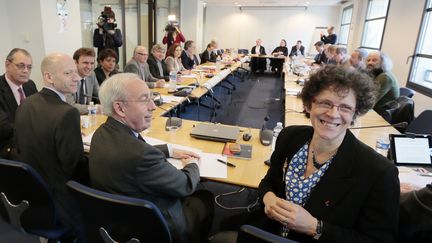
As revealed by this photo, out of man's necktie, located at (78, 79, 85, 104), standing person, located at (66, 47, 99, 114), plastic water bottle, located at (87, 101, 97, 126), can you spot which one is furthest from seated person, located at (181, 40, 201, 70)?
plastic water bottle, located at (87, 101, 97, 126)

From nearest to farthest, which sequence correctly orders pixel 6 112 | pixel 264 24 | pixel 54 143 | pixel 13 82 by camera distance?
1. pixel 54 143
2. pixel 6 112
3. pixel 13 82
4. pixel 264 24

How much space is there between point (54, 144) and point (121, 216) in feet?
2.30

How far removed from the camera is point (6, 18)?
12.9ft

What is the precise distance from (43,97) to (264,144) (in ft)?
4.57

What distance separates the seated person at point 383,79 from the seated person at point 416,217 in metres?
2.38

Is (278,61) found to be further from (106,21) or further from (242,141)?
(242,141)

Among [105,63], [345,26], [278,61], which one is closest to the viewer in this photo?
[105,63]

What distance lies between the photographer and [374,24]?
320 inches

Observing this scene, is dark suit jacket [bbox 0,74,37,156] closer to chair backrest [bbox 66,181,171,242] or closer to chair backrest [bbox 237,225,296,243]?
chair backrest [bbox 66,181,171,242]

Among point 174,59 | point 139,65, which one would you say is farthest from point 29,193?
point 174,59

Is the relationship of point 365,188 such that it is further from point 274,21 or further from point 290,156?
point 274,21

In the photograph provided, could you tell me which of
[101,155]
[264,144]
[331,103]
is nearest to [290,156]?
Answer: [331,103]

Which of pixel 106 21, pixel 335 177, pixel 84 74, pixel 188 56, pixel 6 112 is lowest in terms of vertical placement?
pixel 6 112

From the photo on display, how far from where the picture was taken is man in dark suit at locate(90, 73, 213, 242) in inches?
44.7
